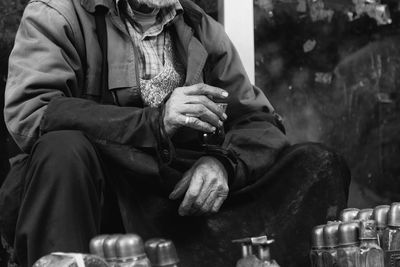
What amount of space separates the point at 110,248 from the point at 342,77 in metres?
2.53

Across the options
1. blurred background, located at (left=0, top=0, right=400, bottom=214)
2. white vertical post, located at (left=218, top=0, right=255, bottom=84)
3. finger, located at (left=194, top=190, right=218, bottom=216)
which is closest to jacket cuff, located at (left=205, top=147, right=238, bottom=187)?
finger, located at (left=194, top=190, right=218, bottom=216)

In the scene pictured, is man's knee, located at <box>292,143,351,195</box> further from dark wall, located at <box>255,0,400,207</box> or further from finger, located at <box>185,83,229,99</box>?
dark wall, located at <box>255,0,400,207</box>

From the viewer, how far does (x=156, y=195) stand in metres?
2.98

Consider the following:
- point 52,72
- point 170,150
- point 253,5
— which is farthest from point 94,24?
point 253,5

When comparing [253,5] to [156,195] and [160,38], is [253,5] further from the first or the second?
[156,195]

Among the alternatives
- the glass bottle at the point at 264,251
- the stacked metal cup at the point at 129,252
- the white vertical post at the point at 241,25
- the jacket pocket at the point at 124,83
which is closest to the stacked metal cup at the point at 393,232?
the glass bottle at the point at 264,251

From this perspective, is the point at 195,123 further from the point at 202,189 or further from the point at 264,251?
the point at 264,251

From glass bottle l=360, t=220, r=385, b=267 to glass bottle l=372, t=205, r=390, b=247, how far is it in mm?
105

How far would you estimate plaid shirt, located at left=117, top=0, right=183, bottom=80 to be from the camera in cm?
320

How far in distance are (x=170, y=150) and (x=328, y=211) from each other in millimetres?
637

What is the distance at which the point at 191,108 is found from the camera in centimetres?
278

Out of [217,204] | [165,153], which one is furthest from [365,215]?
[165,153]

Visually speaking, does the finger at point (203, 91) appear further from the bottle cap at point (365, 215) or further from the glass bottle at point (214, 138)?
the bottle cap at point (365, 215)

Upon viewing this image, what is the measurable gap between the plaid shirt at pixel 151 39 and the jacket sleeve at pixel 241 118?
0.16 meters
